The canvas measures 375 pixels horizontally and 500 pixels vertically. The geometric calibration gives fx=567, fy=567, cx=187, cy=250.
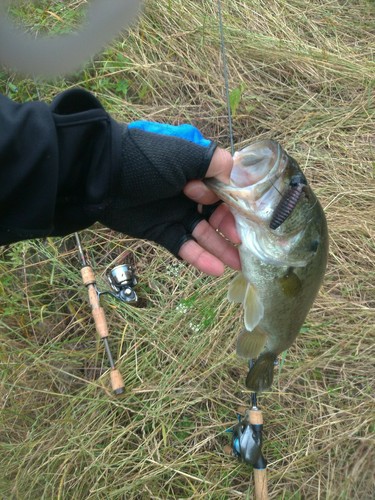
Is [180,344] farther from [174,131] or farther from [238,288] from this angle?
[174,131]

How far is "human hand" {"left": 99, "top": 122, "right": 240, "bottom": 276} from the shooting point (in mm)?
1821

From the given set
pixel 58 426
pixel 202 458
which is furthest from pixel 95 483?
pixel 202 458

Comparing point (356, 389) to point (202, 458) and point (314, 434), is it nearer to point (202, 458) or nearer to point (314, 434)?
point (314, 434)

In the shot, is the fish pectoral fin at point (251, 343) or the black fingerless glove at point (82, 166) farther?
the fish pectoral fin at point (251, 343)

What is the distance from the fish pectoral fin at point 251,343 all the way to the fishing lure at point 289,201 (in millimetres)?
448

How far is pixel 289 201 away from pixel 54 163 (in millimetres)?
722

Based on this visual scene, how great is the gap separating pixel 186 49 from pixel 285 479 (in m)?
2.85

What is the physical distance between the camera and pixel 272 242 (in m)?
1.86

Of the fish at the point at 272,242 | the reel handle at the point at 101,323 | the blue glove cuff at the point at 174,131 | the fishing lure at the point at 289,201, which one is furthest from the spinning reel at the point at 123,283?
the fishing lure at the point at 289,201

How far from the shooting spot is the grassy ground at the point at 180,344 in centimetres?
261

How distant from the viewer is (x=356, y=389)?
2.82 meters

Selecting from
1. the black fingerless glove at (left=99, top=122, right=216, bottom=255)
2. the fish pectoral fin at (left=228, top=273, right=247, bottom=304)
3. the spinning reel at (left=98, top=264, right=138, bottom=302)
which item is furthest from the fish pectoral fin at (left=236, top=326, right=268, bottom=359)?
the spinning reel at (left=98, top=264, right=138, bottom=302)

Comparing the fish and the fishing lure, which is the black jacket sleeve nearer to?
the fish

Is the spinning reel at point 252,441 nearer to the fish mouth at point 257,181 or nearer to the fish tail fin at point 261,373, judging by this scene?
the fish tail fin at point 261,373
